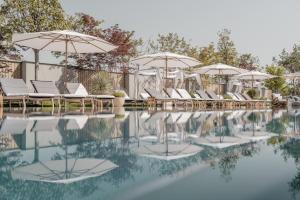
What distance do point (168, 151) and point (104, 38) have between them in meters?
19.3

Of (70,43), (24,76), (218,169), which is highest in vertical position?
(70,43)

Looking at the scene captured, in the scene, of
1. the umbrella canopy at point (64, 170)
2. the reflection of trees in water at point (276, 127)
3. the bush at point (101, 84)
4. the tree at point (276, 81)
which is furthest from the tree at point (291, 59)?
the umbrella canopy at point (64, 170)

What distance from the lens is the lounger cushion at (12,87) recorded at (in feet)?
33.3

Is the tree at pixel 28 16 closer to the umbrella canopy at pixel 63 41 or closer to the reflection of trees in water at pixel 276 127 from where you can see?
the umbrella canopy at pixel 63 41

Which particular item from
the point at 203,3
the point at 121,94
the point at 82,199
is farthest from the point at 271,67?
the point at 82,199

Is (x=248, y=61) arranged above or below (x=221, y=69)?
above

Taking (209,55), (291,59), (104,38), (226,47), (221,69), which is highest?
(291,59)

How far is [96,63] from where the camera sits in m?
21.1

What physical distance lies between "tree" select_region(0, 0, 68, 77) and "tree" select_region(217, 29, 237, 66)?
53.6 ft

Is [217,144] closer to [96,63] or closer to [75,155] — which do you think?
[75,155]

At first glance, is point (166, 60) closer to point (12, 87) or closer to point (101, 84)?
point (101, 84)

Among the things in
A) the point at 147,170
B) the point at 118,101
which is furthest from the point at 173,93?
the point at 147,170

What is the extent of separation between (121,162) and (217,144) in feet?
3.98

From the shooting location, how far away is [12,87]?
10445mm
